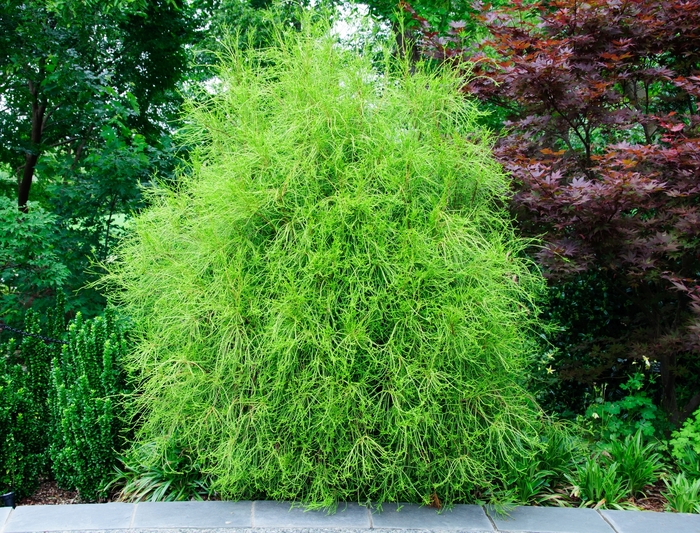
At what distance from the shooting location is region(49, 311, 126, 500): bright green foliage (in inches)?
130

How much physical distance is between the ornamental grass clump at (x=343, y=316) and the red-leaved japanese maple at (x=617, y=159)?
483mm

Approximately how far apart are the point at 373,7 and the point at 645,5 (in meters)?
6.86

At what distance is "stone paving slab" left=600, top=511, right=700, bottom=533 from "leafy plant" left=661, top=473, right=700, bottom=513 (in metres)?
0.12

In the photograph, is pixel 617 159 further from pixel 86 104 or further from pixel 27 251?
pixel 86 104

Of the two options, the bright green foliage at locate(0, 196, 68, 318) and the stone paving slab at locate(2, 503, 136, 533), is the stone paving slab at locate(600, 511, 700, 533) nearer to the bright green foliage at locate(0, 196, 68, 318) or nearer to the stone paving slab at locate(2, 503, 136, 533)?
the stone paving slab at locate(2, 503, 136, 533)

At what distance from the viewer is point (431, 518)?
295 centimetres

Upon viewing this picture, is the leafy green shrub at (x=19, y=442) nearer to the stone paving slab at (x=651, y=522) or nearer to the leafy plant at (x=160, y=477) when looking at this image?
the leafy plant at (x=160, y=477)

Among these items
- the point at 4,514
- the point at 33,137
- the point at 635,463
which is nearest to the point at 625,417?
the point at 635,463

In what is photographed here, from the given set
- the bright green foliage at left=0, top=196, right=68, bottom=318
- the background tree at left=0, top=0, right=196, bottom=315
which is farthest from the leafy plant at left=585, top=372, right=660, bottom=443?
the bright green foliage at left=0, top=196, right=68, bottom=318

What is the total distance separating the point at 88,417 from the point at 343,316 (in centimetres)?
163

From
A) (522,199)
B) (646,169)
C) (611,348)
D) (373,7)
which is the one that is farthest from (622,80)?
(373,7)

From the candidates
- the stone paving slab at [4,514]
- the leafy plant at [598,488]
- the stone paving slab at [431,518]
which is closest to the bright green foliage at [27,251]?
the stone paving slab at [4,514]

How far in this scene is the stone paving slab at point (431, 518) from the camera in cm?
286

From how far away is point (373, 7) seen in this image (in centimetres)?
986
